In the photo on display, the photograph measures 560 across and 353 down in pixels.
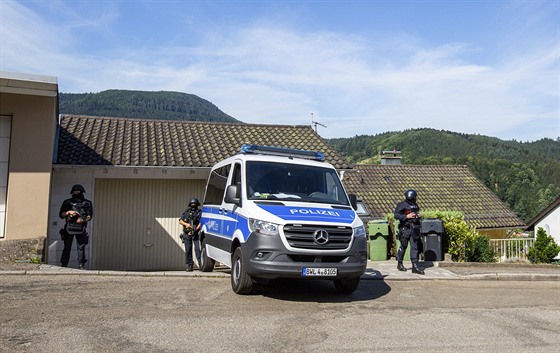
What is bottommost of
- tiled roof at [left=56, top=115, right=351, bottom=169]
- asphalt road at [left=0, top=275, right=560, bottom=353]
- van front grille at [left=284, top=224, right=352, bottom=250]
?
asphalt road at [left=0, top=275, right=560, bottom=353]

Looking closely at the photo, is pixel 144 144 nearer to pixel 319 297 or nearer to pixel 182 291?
pixel 182 291

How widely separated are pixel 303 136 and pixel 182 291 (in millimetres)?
10420

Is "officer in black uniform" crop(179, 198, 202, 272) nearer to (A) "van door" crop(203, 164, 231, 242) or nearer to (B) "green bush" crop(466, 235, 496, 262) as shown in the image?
(A) "van door" crop(203, 164, 231, 242)

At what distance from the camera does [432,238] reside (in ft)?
40.5

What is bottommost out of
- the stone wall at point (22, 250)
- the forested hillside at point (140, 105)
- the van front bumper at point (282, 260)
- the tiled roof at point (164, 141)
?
the stone wall at point (22, 250)

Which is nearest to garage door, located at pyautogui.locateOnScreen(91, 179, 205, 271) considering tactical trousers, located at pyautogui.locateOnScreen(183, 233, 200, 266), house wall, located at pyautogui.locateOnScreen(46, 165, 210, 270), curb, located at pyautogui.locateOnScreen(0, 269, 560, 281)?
house wall, located at pyautogui.locateOnScreen(46, 165, 210, 270)

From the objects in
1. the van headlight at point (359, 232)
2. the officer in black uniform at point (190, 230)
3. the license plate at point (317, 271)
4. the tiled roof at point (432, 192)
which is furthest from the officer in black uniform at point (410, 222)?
the tiled roof at point (432, 192)

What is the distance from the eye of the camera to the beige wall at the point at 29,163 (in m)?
10.7

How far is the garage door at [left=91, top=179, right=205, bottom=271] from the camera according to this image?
1355 centimetres

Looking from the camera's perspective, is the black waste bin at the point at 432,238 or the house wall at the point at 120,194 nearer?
the black waste bin at the point at 432,238

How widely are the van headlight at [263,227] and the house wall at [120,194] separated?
6.92 metres

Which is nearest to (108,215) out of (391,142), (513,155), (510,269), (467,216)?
(510,269)

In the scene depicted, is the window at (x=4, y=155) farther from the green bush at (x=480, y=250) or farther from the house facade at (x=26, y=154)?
the green bush at (x=480, y=250)

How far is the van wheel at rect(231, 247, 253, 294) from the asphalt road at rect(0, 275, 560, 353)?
0.15m
